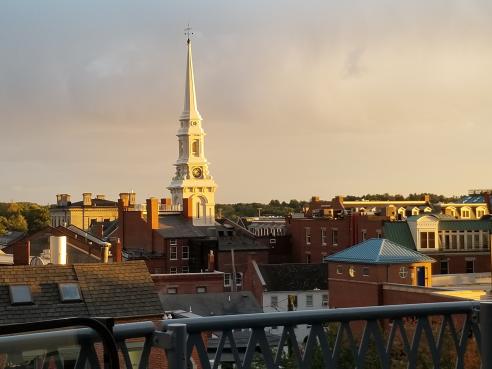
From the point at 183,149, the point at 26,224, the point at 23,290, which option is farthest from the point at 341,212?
the point at 26,224

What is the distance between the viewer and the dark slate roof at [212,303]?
58.7 metres

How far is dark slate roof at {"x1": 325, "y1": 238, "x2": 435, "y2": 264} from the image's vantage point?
58.4 meters

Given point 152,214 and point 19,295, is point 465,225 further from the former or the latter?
point 19,295

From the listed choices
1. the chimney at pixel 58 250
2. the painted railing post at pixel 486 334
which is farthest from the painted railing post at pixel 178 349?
the chimney at pixel 58 250

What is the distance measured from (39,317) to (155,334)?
2342 centimetres

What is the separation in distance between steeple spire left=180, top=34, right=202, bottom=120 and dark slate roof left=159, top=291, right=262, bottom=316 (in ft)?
181

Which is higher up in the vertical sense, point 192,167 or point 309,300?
point 192,167

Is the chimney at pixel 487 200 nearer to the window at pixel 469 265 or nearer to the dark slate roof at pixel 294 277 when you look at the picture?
the window at pixel 469 265

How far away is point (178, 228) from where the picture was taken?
292ft

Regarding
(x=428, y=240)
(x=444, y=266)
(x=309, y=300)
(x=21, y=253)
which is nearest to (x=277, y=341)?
(x=21, y=253)

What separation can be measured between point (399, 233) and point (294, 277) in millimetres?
10497

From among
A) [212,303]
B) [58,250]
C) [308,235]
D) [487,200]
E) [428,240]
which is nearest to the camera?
[58,250]

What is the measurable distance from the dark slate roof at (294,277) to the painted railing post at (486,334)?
211ft

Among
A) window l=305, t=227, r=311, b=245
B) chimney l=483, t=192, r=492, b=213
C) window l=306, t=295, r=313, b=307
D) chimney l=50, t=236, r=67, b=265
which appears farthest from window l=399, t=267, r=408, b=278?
chimney l=483, t=192, r=492, b=213
